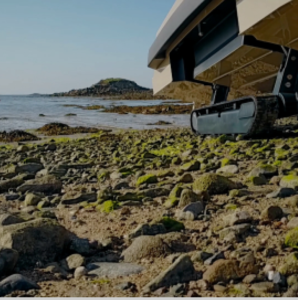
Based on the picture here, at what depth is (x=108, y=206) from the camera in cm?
357

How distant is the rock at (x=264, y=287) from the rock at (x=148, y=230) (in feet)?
3.14

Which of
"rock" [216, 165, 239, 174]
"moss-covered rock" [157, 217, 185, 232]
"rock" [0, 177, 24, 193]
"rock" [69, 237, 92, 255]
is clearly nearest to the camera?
"rock" [69, 237, 92, 255]

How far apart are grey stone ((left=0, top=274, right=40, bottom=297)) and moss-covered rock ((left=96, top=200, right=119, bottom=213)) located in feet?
5.11

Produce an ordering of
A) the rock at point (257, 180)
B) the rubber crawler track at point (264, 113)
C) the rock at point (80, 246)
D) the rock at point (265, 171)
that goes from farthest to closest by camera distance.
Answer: the rubber crawler track at point (264, 113)
the rock at point (265, 171)
the rock at point (257, 180)
the rock at point (80, 246)

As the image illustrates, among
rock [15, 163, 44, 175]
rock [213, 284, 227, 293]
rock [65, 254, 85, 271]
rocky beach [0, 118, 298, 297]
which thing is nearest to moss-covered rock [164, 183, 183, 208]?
rocky beach [0, 118, 298, 297]

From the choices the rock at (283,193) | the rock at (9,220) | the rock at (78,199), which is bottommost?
the rock at (78,199)

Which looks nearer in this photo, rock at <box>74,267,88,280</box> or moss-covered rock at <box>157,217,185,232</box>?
rock at <box>74,267,88,280</box>

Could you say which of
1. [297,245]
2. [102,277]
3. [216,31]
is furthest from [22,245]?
[216,31]

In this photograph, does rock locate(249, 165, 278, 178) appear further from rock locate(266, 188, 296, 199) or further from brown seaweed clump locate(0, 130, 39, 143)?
brown seaweed clump locate(0, 130, 39, 143)

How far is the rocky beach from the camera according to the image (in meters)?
1.93

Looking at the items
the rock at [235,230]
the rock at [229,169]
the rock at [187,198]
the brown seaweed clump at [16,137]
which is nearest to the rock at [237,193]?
the rock at [187,198]

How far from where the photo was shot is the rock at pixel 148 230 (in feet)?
8.93

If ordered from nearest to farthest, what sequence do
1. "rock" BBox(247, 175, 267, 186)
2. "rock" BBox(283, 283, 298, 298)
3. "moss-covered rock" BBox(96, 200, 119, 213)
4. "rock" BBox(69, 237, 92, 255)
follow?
1. "rock" BBox(283, 283, 298, 298)
2. "rock" BBox(69, 237, 92, 255)
3. "moss-covered rock" BBox(96, 200, 119, 213)
4. "rock" BBox(247, 175, 267, 186)

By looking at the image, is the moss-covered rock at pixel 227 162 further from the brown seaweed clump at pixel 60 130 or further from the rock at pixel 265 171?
the brown seaweed clump at pixel 60 130
